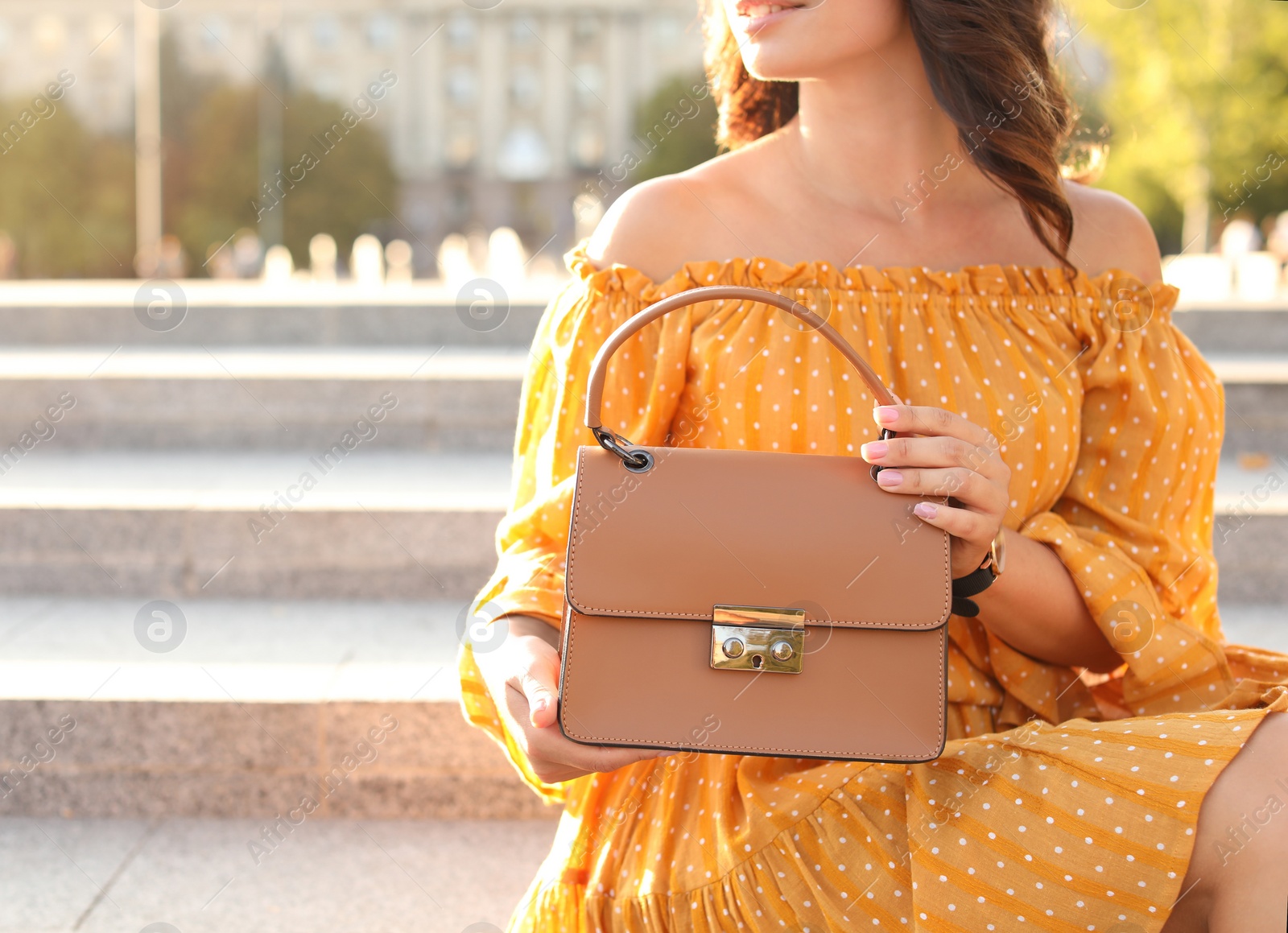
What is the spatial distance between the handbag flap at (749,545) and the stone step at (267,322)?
4486mm

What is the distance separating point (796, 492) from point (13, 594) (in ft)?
8.95

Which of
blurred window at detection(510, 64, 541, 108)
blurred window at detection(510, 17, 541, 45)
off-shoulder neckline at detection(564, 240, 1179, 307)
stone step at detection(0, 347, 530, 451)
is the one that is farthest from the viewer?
blurred window at detection(510, 64, 541, 108)

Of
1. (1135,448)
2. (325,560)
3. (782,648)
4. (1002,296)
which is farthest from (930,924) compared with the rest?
(325,560)

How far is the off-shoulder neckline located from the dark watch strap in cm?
50

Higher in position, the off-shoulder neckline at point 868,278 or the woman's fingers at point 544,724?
the off-shoulder neckline at point 868,278

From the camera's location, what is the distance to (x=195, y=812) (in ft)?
7.99

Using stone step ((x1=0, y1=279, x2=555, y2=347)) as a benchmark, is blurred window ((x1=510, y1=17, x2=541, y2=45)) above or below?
below

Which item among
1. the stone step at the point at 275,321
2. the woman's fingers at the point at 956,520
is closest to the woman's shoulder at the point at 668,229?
the woman's fingers at the point at 956,520

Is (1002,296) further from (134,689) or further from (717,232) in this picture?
(134,689)

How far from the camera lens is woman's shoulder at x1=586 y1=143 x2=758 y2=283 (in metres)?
1.76

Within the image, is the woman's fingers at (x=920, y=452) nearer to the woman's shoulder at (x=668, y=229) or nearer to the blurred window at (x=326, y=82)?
the woman's shoulder at (x=668, y=229)

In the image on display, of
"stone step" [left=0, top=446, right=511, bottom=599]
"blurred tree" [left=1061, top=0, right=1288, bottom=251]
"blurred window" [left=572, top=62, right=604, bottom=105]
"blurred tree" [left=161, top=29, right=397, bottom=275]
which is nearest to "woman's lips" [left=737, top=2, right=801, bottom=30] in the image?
"stone step" [left=0, top=446, right=511, bottom=599]

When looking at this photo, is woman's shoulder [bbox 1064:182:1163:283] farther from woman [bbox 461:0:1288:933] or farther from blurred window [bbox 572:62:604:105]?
blurred window [bbox 572:62:604:105]

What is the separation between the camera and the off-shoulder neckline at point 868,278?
1728 mm
